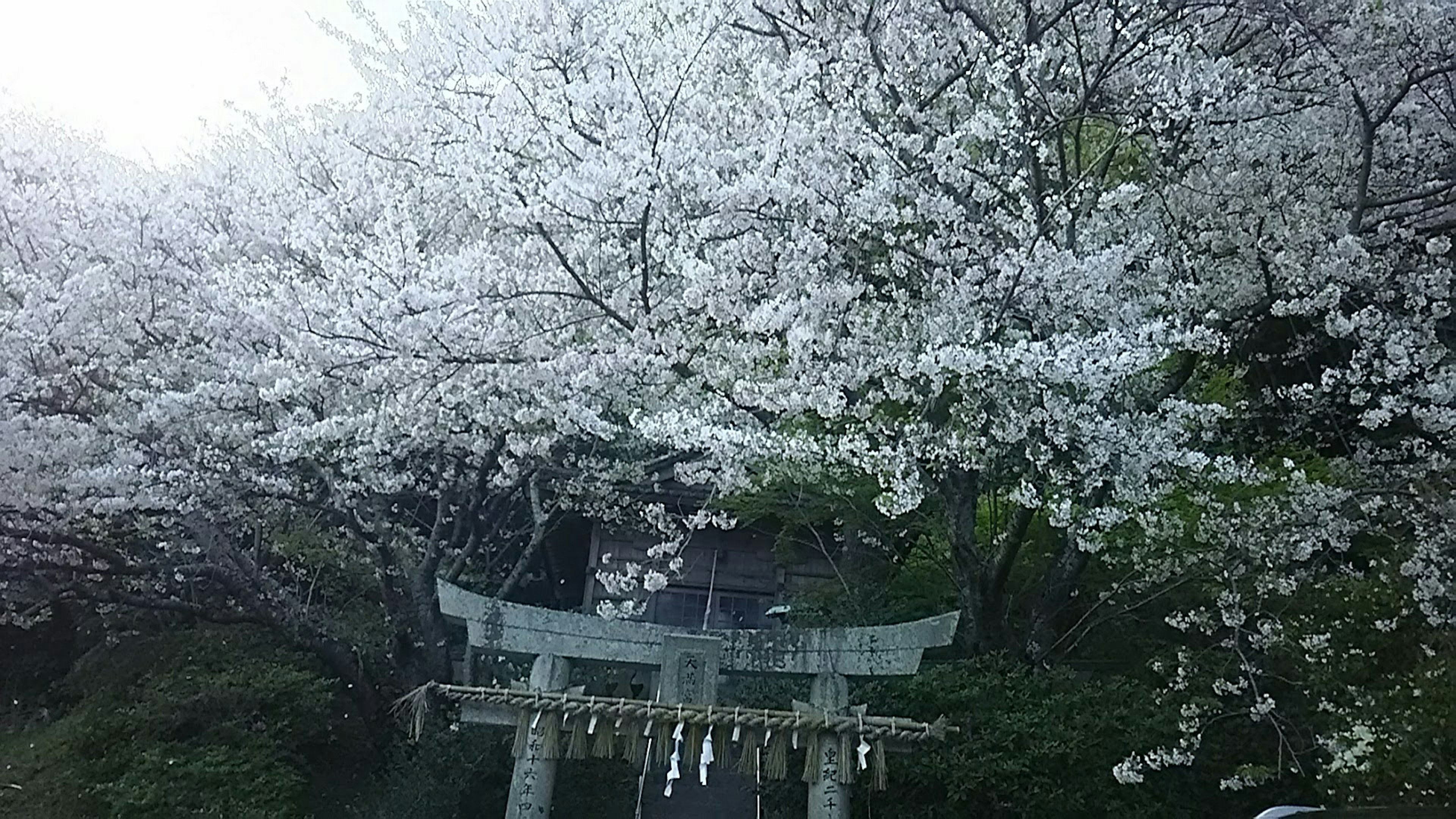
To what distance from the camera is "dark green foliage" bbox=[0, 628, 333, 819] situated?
20.5 feet

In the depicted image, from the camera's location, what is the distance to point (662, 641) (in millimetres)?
5750

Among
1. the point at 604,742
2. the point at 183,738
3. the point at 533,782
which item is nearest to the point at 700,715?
the point at 604,742

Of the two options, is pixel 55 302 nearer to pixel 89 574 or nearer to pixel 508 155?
pixel 89 574

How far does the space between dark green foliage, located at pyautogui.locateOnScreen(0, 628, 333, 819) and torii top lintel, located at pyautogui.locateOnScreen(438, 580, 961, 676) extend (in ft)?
6.66

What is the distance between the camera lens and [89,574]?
813 cm

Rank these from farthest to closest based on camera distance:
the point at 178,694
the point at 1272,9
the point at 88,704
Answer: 1. the point at 88,704
2. the point at 178,694
3. the point at 1272,9

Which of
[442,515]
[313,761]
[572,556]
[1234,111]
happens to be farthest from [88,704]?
[1234,111]

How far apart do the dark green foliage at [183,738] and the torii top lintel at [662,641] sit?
6.66 feet

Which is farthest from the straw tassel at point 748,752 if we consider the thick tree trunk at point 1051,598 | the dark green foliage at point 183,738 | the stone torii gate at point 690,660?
the dark green foliage at point 183,738

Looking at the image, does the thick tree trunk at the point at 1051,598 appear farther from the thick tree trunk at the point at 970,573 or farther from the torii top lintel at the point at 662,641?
the torii top lintel at the point at 662,641

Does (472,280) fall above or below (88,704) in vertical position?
above

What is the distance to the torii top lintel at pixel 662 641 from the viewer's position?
541 centimetres

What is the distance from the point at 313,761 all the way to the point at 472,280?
434cm

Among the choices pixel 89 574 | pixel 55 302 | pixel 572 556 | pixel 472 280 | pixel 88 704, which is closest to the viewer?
pixel 472 280
